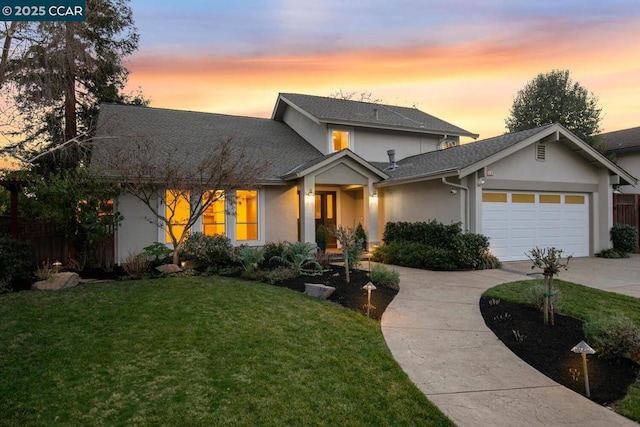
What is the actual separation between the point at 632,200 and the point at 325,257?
1357 centimetres

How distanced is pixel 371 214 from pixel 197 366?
10.5m

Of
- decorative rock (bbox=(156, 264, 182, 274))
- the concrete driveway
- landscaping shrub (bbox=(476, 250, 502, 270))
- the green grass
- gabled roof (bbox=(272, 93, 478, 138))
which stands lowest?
the concrete driveway

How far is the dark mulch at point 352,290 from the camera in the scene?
6746mm

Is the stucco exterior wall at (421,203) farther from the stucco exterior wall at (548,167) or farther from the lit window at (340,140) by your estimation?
the lit window at (340,140)

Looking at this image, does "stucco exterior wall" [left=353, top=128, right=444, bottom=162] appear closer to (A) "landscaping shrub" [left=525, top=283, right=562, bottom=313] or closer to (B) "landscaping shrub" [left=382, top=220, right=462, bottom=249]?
(B) "landscaping shrub" [left=382, top=220, right=462, bottom=249]

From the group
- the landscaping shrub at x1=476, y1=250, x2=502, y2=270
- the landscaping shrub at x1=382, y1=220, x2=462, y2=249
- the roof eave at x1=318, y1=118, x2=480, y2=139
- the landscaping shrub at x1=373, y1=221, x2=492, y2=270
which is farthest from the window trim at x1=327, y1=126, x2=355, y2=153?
the landscaping shrub at x1=476, y1=250, x2=502, y2=270

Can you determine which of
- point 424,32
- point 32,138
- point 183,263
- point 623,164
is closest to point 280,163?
point 183,263

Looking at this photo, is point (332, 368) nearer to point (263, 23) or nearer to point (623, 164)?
point (263, 23)

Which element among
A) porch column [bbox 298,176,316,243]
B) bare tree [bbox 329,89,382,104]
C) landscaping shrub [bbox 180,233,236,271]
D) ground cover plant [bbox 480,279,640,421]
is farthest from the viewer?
bare tree [bbox 329,89,382,104]

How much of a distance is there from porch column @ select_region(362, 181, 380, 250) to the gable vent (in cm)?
567

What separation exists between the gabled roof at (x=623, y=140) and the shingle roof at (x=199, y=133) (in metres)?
17.6

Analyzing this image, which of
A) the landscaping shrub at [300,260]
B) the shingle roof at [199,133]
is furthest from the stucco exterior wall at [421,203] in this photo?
the landscaping shrub at [300,260]

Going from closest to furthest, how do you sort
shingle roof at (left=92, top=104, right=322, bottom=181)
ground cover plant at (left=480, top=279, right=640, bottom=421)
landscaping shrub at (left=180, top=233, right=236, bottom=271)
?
ground cover plant at (left=480, top=279, right=640, bottom=421) < landscaping shrub at (left=180, top=233, right=236, bottom=271) < shingle roof at (left=92, top=104, right=322, bottom=181)

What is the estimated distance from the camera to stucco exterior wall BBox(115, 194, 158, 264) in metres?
11.4
